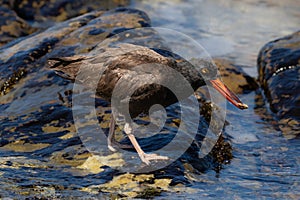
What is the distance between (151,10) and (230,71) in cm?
427

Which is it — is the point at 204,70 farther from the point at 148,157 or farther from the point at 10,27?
the point at 10,27

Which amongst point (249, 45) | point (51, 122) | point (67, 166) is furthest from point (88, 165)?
point (249, 45)

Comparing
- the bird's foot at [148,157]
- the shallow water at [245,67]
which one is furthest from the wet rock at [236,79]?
the bird's foot at [148,157]

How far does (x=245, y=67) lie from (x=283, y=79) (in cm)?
190

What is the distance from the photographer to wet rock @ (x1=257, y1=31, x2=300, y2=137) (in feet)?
20.5

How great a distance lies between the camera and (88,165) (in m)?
4.52

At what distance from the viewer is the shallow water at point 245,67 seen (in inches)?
180

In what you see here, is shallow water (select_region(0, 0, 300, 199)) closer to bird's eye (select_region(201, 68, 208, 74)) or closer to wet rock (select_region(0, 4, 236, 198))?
wet rock (select_region(0, 4, 236, 198))

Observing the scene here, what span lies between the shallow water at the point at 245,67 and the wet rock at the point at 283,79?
195 mm

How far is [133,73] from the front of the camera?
15.1ft

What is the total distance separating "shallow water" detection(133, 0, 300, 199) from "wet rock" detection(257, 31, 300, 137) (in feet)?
0.64

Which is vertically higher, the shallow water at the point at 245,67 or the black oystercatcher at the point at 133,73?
the black oystercatcher at the point at 133,73

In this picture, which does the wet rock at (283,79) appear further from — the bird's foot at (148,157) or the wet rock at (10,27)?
the wet rock at (10,27)

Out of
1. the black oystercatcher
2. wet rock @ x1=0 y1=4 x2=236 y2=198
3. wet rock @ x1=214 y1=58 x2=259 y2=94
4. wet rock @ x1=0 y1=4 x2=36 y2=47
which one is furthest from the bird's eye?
wet rock @ x1=0 y1=4 x2=36 y2=47
